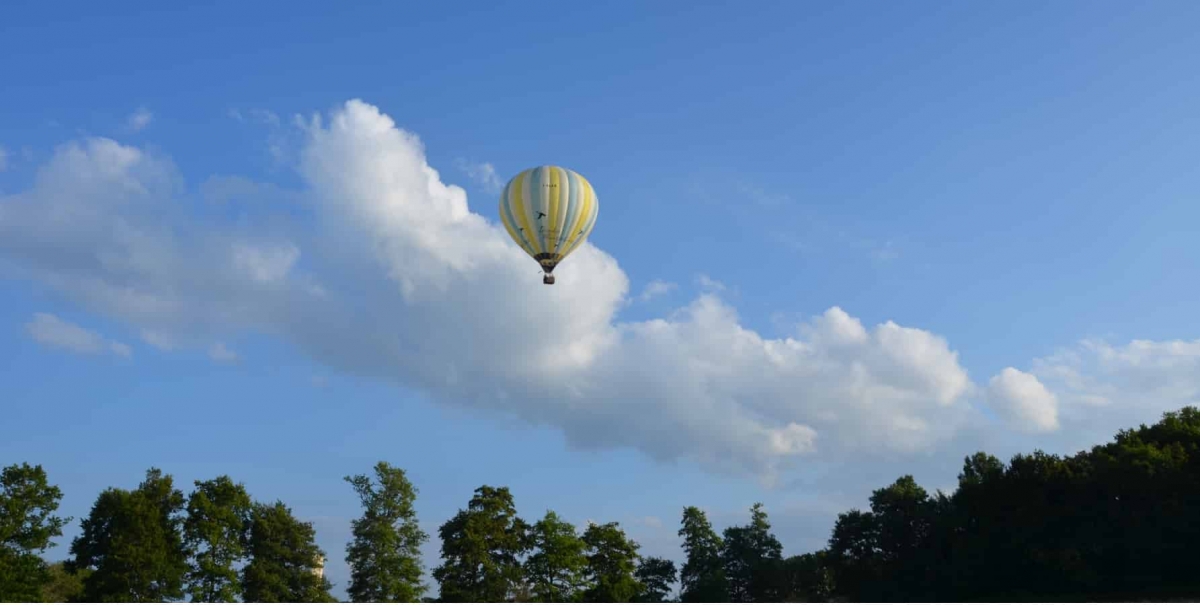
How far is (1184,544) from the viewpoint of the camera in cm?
4853

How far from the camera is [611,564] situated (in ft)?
213

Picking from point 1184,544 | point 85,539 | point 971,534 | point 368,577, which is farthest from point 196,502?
point 1184,544

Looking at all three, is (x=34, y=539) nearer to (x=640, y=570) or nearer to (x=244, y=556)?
(x=244, y=556)

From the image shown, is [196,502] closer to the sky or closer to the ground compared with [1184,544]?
closer to the sky

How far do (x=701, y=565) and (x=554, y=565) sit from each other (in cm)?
1481

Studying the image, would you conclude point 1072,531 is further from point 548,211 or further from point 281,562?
point 281,562

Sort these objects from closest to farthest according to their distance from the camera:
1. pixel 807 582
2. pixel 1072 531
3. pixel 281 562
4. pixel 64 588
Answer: pixel 1072 531
pixel 281 562
pixel 64 588
pixel 807 582

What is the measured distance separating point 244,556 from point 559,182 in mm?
31917

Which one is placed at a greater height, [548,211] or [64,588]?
[548,211]

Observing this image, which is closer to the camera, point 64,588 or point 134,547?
point 134,547

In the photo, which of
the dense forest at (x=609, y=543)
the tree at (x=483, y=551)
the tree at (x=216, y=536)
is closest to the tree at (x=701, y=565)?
the dense forest at (x=609, y=543)

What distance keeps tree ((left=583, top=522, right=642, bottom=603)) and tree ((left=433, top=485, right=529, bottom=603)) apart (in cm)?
554

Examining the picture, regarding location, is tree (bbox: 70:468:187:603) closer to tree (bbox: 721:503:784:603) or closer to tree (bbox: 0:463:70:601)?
tree (bbox: 0:463:70:601)

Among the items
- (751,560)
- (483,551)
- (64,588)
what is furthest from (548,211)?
(64,588)
